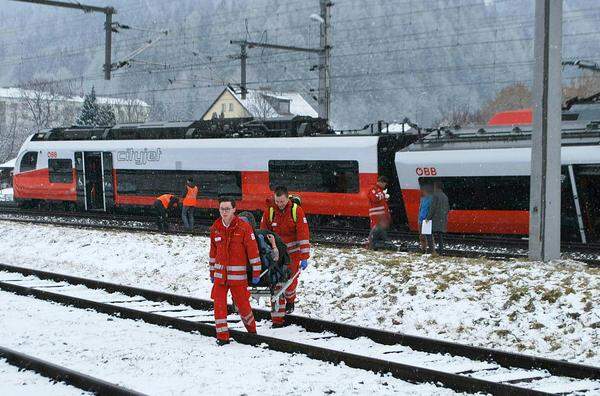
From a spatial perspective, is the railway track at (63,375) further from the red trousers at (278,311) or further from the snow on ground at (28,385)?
the red trousers at (278,311)

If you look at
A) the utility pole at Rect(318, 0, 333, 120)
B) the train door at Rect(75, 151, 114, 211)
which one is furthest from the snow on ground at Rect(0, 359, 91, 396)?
the train door at Rect(75, 151, 114, 211)

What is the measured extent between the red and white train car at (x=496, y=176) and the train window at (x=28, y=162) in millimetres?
15975

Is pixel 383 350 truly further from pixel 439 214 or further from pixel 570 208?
pixel 570 208

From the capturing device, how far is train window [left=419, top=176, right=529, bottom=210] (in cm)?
1745

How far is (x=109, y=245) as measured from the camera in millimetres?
18484

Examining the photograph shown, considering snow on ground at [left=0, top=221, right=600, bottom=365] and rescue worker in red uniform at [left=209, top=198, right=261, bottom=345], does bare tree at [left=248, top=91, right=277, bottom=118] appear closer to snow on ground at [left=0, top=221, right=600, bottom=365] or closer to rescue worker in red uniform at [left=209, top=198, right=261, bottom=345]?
snow on ground at [left=0, top=221, right=600, bottom=365]

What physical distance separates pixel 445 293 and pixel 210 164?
1410 centimetres

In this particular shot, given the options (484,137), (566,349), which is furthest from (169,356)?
(484,137)

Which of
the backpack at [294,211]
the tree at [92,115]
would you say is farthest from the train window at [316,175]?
the tree at [92,115]

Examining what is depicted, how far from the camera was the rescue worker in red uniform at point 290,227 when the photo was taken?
9.88m

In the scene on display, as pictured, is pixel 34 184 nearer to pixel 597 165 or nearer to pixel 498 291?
pixel 597 165

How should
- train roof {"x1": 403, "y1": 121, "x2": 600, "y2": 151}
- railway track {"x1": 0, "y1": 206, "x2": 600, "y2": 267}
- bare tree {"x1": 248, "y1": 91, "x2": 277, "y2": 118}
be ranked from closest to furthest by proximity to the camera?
1. railway track {"x1": 0, "y1": 206, "x2": 600, "y2": 267}
2. train roof {"x1": 403, "y1": 121, "x2": 600, "y2": 151}
3. bare tree {"x1": 248, "y1": 91, "x2": 277, "y2": 118}

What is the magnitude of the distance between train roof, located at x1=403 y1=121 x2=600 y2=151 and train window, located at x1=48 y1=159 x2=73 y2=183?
13.8m

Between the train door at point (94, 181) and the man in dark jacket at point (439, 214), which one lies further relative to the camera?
the train door at point (94, 181)
